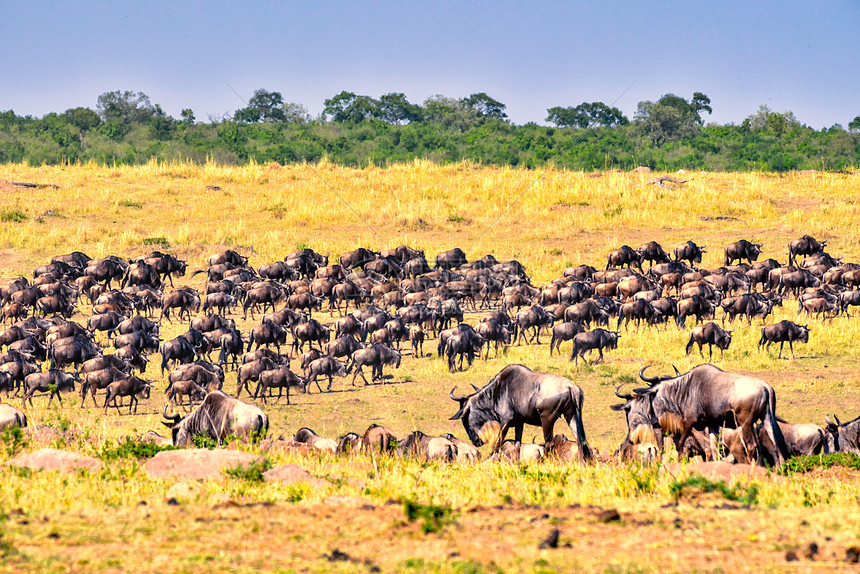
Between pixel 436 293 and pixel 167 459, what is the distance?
54.0 feet

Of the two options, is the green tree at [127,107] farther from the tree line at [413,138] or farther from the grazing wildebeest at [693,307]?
the grazing wildebeest at [693,307]

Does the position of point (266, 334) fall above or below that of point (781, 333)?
below

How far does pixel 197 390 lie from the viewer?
17.8 metres

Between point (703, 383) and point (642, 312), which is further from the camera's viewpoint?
point (642, 312)

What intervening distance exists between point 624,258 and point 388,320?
39.2 ft

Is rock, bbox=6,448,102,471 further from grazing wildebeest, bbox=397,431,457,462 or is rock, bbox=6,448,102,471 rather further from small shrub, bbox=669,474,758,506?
small shrub, bbox=669,474,758,506

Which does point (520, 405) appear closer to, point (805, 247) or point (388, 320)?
point (388, 320)

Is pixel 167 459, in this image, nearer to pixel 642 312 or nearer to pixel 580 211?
pixel 642 312

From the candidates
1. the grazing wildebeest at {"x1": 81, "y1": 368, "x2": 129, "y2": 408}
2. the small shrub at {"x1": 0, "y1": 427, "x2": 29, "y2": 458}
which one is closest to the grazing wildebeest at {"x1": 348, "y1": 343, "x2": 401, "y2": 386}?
the grazing wildebeest at {"x1": 81, "y1": 368, "x2": 129, "y2": 408}

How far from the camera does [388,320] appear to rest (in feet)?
76.8

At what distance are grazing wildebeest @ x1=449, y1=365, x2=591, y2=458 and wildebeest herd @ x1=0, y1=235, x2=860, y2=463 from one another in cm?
3

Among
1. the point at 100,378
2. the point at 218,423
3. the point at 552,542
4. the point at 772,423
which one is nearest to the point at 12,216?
the point at 100,378

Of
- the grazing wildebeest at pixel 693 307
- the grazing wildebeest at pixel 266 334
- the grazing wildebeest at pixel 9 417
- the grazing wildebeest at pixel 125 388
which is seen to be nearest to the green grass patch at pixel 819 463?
the grazing wildebeest at pixel 9 417

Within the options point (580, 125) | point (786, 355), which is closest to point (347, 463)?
point (786, 355)
